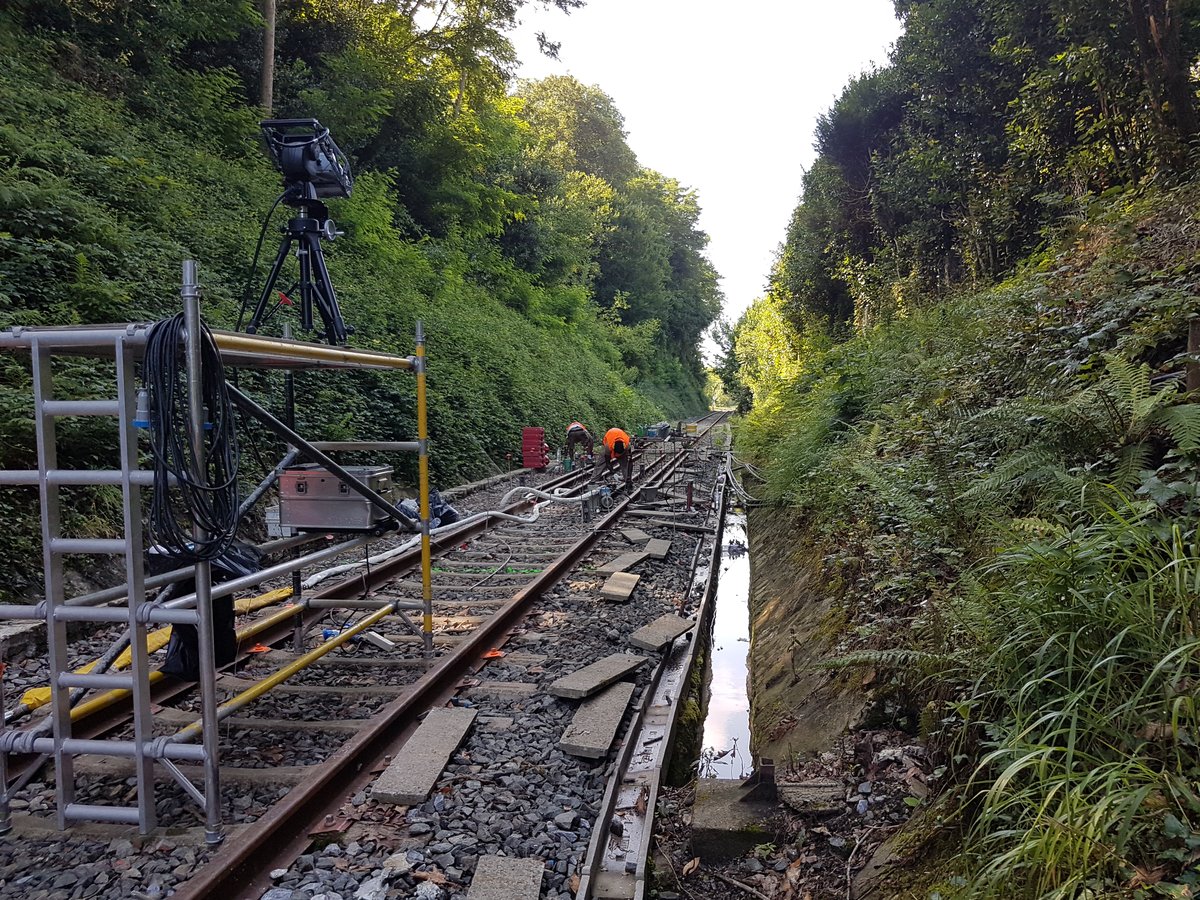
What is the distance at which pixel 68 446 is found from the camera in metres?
5.91

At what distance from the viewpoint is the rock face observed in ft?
13.7

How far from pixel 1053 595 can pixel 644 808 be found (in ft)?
6.51

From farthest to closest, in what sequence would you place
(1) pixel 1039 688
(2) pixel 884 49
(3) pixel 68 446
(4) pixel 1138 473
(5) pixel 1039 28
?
(2) pixel 884 49 < (5) pixel 1039 28 < (3) pixel 68 446 < (4) pixel 1138 473 < (1) pixel 1039 688

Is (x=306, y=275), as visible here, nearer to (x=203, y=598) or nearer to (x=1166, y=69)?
(x=203, y=598)

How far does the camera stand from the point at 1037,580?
9.61ft

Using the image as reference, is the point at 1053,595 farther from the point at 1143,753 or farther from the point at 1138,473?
the point at 1138,473

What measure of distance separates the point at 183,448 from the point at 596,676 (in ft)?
9.10

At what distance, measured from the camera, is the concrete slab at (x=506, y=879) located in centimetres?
256

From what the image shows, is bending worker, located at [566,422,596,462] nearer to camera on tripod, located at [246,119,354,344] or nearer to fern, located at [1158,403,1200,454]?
camera on tripod, located at [246,119,354,344]

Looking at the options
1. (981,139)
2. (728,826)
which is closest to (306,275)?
(728,826)

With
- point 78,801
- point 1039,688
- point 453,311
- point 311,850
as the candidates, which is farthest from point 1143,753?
point 453,311

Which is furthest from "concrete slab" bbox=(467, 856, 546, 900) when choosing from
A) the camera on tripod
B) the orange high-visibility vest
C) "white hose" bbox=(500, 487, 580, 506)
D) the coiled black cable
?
the orange high-visibility vest

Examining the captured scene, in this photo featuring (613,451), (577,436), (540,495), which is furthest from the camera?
(577,436)

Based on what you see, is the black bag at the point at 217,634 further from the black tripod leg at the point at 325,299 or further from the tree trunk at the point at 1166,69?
the tree trunk at the point at 1166,69
